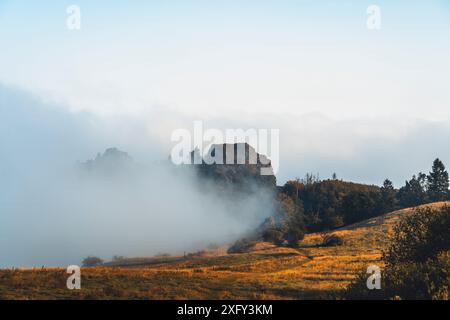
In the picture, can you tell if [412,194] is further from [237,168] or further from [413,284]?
[413,284]

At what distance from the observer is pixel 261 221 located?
448ft

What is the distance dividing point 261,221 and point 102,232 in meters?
56.8

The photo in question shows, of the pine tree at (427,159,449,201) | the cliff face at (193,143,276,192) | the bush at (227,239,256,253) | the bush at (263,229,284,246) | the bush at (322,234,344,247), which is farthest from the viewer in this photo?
the cliff face at (193,143,276,192)

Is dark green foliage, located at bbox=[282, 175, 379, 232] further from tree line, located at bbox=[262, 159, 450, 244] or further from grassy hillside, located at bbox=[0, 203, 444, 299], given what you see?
grassy hillside, located at bbox=[0, 203, 444, 299]

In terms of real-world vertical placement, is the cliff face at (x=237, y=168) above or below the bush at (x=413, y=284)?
above

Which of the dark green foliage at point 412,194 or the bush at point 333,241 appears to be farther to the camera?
the dark green foliage at point 412,194

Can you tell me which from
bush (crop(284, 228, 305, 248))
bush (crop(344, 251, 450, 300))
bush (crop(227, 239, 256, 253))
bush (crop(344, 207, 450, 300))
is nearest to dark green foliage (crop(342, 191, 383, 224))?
bush (crop(227, 239, 256, 253))

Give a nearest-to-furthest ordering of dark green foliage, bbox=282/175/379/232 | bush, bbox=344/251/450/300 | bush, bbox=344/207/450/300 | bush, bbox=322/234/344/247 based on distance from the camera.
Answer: bush, bbox=344/251/450/300
bush, bbox=344/207/450/300
bush, bbox=322/234/344/247
dark green foliage, bbox=282/175/379/232

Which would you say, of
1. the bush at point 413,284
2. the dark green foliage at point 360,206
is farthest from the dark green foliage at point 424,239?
the dark green foliage at point 360,206

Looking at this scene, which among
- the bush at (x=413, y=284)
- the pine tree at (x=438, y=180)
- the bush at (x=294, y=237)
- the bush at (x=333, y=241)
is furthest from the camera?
the pine tree at (x=438, y=180)

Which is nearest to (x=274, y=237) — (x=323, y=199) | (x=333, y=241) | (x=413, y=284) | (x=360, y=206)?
(x=333, y=241)

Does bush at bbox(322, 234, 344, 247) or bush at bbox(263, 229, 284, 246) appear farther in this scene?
bush at bbox(263, 229, 284, 246)

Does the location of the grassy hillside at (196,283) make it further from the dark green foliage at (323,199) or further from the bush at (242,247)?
the dark green foliage at (323,199)
